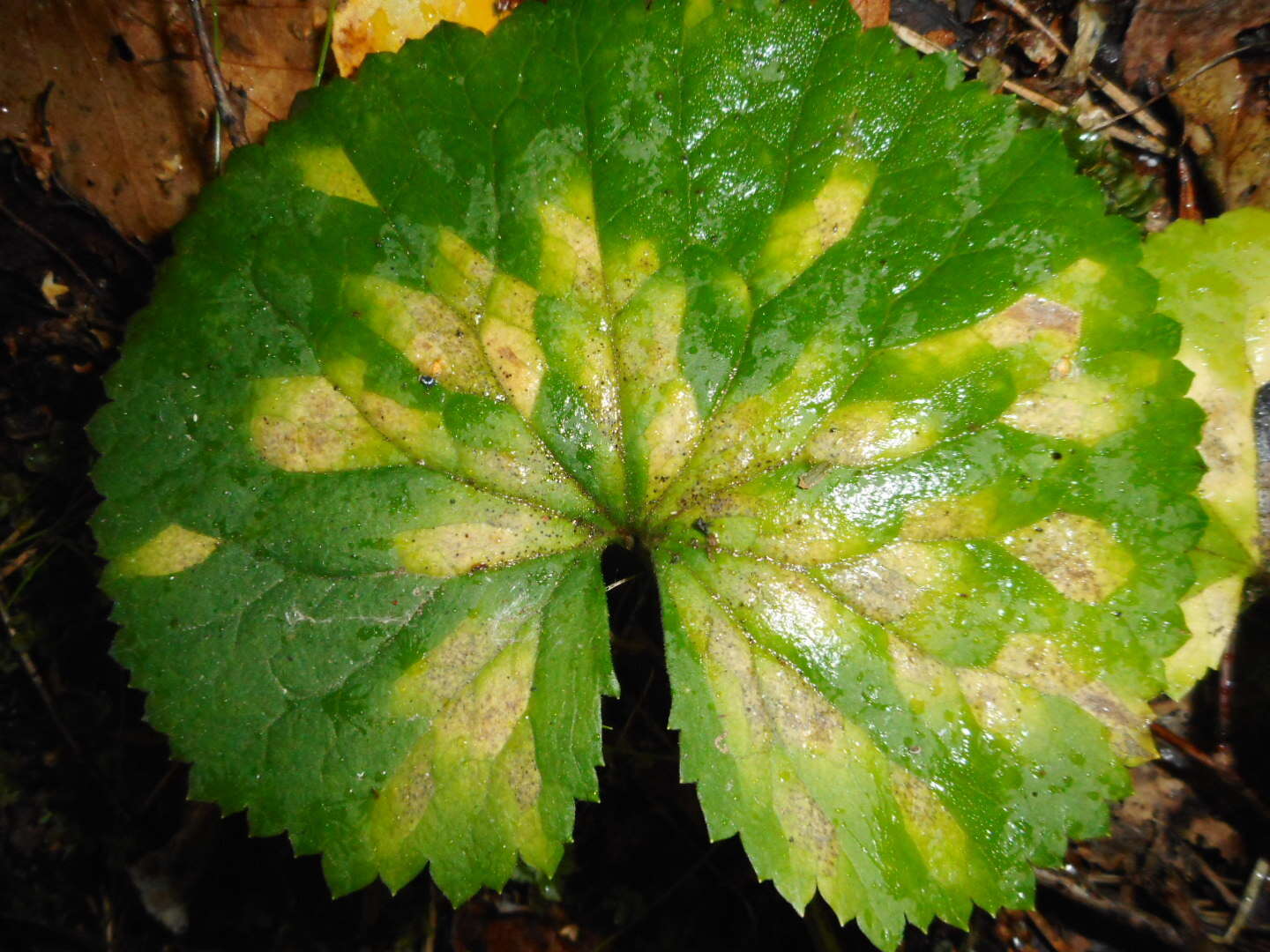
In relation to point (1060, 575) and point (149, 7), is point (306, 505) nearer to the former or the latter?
point (149, 7)

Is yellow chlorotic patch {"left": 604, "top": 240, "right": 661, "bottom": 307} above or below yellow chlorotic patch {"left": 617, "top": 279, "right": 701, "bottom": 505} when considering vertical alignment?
above

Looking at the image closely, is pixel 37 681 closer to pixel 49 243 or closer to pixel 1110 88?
pixel 49 243

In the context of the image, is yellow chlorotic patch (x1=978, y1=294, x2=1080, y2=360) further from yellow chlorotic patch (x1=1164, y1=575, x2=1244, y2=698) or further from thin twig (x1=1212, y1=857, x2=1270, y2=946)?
thin twig (x1=1212, y1=857, x2=1270, y2=946)

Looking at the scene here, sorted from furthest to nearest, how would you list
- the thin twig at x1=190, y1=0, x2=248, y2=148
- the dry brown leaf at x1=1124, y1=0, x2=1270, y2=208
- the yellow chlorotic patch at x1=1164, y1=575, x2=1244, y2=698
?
1. the dry brown leaf at x1=1124, y1=0, x2=1270, y2=208
2. the yellow chlorotic patch at x1=1164, y1=575, x2=1244, y2=698
3. the thin twig at x1=190, y1=0, x2=248, y2=148

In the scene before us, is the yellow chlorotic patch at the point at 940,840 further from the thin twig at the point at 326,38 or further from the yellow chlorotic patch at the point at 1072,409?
the thin twig at the point at 326,38

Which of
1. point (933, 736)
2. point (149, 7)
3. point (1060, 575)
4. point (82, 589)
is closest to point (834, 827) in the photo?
point (933, 736)

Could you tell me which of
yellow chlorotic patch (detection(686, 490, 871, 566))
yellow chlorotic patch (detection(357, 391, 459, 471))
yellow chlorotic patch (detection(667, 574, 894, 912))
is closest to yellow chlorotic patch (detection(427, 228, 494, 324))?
yellow chlorotic patch (detection(357, 391, 459, 471))

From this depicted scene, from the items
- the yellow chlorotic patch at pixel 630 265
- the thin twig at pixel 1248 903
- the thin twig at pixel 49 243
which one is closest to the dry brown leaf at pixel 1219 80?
the yellow chlorotic patch at pixel 630 265
